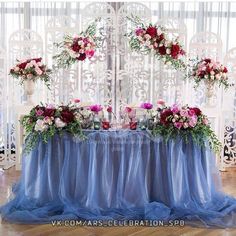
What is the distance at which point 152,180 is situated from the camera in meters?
4.01

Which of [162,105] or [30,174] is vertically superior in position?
[162,105]

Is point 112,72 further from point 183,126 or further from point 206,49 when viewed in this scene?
point 183,126

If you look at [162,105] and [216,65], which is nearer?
[162,105]

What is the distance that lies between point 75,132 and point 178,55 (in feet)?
6.24

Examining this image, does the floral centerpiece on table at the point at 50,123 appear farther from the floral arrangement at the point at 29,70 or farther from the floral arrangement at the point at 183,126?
the floral arrangement at the point at 29,70

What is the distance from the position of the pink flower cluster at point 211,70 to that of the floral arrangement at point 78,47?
1.27 metres

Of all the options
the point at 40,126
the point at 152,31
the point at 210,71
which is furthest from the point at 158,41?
the point at 40,126

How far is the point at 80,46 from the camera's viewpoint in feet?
16.6

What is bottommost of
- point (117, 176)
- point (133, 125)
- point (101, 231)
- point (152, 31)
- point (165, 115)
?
point (101, 231)

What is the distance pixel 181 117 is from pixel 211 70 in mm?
1442

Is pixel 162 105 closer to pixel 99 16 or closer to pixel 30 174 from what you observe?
pixel 30 174

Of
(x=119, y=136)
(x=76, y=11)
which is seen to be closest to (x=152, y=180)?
(x=119, y=136)

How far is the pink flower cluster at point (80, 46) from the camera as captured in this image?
16.6 ft

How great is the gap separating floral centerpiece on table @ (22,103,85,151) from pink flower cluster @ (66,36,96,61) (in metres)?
1.25
